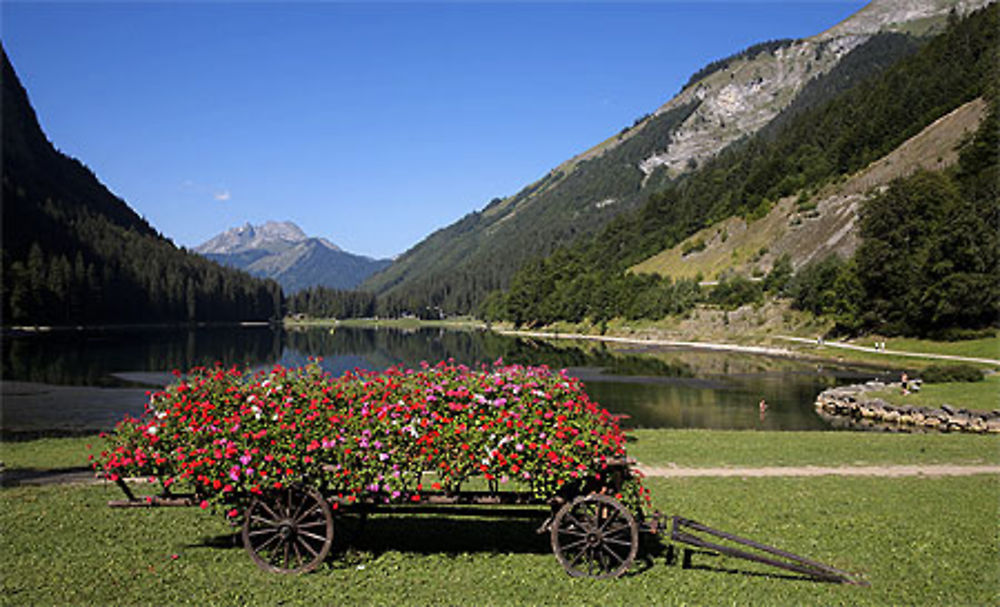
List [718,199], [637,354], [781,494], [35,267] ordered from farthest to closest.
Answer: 1. [718,199]
2. [35,267]
3. [637,354]
4. [781,494]

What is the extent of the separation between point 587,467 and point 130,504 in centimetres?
784

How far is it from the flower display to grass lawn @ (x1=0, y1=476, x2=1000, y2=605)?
1.27 metres

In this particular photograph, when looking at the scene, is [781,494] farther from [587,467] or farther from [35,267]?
[35,267]

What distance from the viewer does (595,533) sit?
1004cm

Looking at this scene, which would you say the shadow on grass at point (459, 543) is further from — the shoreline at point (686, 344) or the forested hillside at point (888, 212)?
the shoreline at point (686, 344)

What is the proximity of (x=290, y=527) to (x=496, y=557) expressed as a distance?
3.53 m

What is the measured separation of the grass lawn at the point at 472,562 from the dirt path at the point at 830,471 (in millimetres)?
4508

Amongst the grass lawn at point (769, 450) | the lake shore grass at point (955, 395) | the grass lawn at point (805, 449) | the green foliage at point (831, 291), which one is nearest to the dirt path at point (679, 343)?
the green foliage at point (831, 291)

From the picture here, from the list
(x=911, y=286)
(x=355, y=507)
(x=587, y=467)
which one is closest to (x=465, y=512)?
(x=355, y=507)

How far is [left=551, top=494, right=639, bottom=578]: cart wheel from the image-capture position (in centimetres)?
982

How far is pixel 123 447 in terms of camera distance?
34.3 ft

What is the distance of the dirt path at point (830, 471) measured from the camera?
1948 centimetres

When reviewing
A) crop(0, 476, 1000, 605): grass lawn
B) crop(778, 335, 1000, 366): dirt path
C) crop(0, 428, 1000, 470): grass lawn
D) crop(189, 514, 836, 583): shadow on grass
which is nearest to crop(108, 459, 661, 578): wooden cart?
crop(0, 476, 1000, 605): grass lawn

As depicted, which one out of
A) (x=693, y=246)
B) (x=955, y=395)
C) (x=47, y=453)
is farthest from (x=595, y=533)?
(x=693, y=246)
